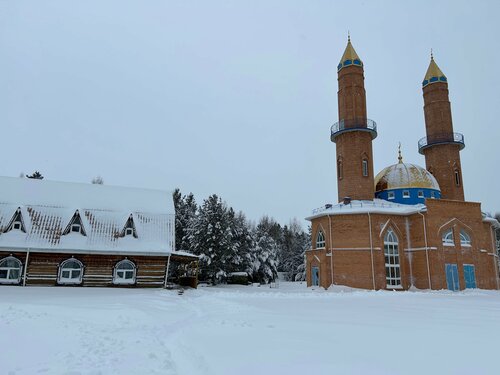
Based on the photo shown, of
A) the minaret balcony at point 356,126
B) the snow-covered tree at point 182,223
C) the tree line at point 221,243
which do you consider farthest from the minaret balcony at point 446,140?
the snow-covered tree at point 182,223

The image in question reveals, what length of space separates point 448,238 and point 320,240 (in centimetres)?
931

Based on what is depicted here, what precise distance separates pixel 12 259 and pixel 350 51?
3091 cm

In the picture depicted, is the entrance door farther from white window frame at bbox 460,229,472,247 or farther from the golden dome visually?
white window frame at bbox 460,229,472,247

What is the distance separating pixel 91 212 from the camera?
27.6m

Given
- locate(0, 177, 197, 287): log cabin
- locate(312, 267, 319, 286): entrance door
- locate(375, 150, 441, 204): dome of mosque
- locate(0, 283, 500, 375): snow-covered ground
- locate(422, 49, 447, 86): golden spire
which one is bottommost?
locate(0, 283, 500, 375): snow-covered ground

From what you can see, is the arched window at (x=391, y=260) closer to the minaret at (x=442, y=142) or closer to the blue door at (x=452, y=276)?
the blue door at (x=452, y=276)

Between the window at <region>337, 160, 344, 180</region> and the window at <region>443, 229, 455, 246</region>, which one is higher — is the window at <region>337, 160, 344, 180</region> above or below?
above

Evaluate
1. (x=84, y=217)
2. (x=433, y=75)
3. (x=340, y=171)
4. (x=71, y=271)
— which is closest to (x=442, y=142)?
(x=433, y=75)

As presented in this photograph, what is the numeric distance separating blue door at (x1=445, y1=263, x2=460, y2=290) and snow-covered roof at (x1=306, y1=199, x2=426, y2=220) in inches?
176

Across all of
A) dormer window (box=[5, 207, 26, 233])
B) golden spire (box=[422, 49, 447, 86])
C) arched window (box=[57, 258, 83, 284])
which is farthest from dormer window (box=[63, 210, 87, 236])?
golden spire (box=[422, 49, 447, 86])

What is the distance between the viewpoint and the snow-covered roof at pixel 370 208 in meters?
29.6

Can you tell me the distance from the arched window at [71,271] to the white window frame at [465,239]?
26774 millimetres

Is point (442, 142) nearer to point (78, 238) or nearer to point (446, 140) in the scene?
point (446, 140)

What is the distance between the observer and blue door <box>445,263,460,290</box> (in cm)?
2847
